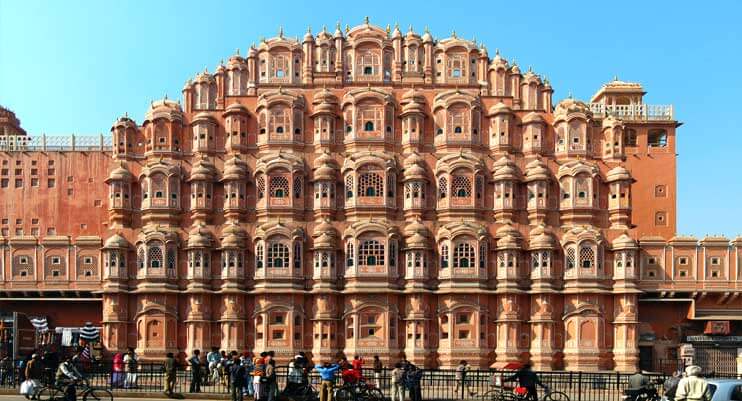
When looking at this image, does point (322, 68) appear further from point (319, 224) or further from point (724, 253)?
point (724, 253)

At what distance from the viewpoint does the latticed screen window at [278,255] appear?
1873 inches

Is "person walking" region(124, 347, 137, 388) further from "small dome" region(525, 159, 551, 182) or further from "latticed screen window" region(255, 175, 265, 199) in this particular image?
"small dome" region(525, 159, 551, 182)

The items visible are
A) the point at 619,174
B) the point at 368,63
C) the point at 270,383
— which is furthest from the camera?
the point at 368,63

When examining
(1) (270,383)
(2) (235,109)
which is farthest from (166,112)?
(1) (270,383)

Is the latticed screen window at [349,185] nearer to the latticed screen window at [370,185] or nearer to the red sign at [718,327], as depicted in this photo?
the latticed screen window at [370,185]

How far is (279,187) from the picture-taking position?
48500mm

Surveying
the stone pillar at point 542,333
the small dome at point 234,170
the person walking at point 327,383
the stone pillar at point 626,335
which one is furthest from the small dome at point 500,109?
the person walking at point 327,383

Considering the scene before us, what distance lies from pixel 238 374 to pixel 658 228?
36.6 metres

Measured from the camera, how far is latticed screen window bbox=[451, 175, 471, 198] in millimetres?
48469

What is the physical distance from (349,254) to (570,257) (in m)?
12.3

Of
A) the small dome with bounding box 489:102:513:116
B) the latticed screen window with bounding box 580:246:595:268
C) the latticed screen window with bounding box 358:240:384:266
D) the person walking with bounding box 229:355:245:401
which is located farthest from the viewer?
the small dome with bounding box 489:102:513:116

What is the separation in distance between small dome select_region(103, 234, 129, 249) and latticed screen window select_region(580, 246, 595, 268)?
25.4 meters

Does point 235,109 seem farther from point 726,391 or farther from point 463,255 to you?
point 726,391

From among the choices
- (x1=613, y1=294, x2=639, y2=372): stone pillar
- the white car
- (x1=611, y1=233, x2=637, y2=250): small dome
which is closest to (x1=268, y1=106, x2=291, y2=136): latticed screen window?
(x1=611, y1=233, x2=637, y2=250): small dome
